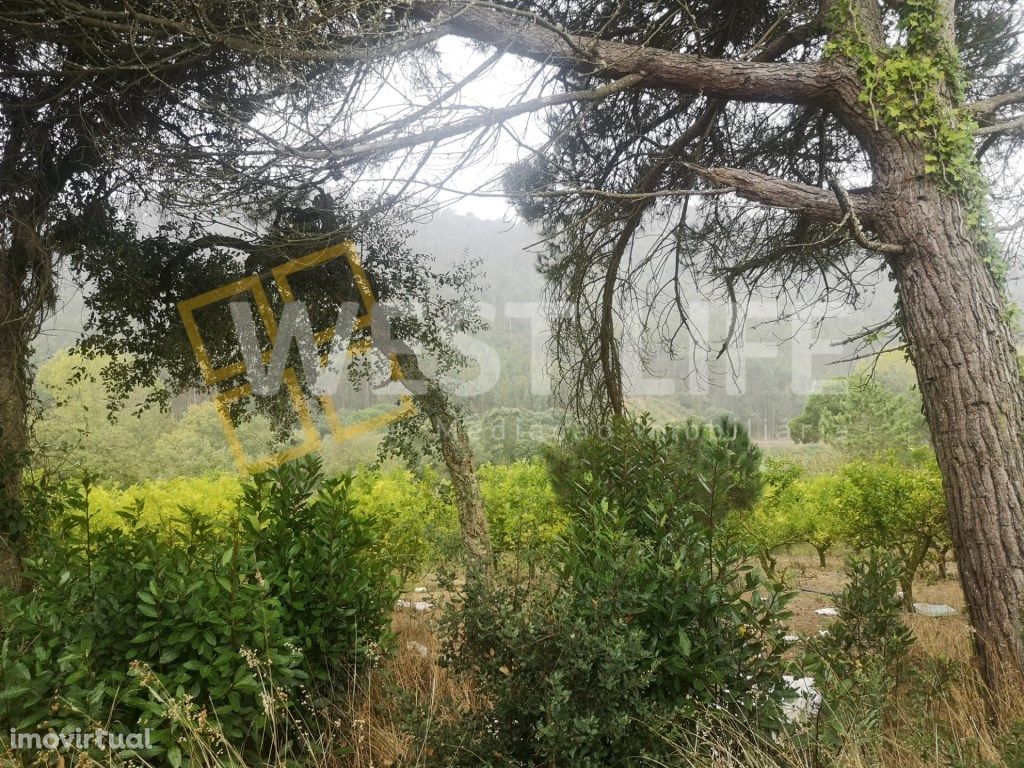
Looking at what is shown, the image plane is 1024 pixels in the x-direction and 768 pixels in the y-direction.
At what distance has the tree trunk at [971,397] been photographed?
317 centimetres

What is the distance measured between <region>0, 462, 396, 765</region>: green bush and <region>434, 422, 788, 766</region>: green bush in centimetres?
56

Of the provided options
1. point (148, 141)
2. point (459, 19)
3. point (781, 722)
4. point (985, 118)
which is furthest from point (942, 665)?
point (148, 141)

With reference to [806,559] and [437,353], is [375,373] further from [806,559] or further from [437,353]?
[806,559]

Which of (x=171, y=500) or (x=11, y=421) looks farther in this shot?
(x=171, y=500)

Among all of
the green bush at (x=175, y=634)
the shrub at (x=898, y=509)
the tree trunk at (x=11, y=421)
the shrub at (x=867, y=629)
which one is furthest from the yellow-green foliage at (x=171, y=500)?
the shrub at (x=898, y=509)

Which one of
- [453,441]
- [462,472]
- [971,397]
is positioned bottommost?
[462,472]

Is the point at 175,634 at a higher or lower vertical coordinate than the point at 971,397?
lower

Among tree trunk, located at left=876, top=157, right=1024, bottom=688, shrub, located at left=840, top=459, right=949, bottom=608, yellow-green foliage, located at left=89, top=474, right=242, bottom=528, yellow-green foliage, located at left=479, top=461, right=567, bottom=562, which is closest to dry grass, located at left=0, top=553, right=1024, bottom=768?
tree trunk, located at left=876, top=157, right=1024, bottom=688

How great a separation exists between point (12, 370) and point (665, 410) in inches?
877

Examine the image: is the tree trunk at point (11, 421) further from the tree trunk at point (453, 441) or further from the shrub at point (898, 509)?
the shrub at point (898, 509)

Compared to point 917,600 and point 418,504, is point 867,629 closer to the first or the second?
point 418,504

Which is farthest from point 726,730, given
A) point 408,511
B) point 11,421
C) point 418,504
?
point 418,504

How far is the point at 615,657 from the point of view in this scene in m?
1.87

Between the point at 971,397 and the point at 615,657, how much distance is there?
7.89ft
